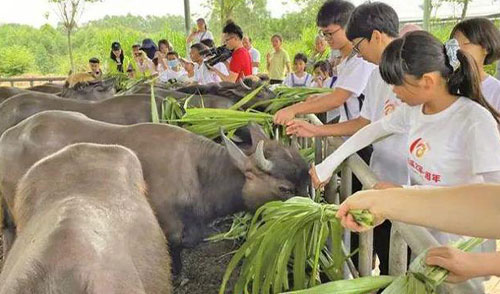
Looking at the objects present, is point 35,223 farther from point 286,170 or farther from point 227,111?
point 227,111

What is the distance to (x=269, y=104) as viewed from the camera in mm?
4930

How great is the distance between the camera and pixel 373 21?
272cm

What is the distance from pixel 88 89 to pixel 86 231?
6670 mm

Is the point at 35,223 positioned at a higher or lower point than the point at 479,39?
lower

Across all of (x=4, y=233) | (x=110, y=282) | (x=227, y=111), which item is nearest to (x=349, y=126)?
A: (x=227, y=111)

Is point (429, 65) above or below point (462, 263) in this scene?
above

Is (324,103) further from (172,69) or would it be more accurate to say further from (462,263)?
(172,69)

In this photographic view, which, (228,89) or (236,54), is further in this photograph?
(236,54)

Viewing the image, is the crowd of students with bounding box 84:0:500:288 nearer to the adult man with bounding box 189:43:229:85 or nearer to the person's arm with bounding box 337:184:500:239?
the person's arm with bounding box 337:184:500:239

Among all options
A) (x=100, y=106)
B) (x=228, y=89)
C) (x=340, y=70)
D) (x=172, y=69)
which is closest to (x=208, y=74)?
(x=228, y=89)

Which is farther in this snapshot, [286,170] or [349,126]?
[286,170]

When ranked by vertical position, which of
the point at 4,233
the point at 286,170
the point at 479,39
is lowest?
the point at 4,233

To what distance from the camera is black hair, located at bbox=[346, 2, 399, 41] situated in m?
2.73

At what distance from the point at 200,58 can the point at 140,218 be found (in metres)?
6.60
